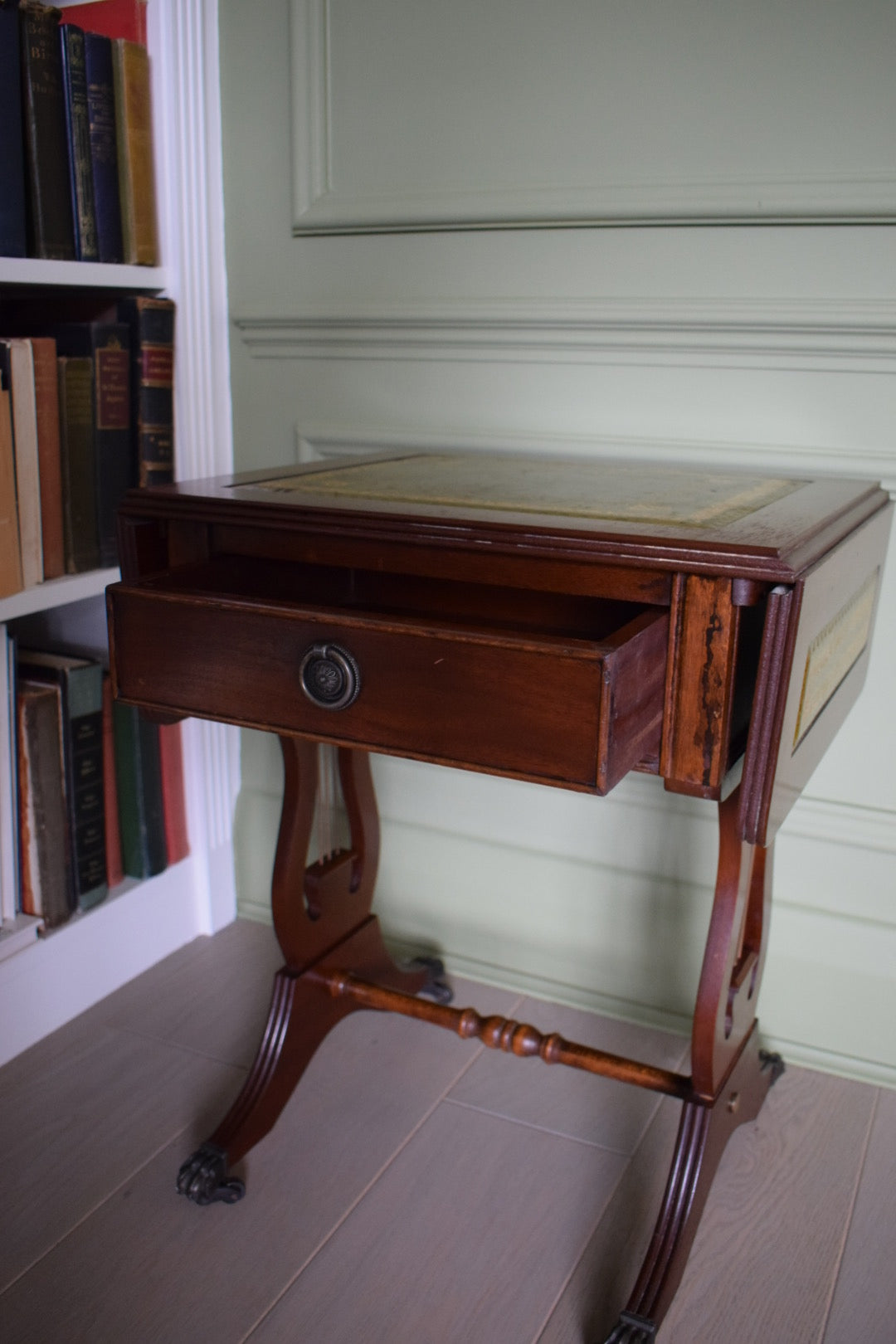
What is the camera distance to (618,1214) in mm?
1275

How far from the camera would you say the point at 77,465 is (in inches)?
59.1

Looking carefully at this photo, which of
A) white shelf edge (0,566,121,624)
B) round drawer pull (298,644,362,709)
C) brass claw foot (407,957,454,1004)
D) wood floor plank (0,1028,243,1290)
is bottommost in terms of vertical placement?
wood floor plank (0,1028,243,1290)

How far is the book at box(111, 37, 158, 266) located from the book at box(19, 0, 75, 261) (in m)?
0.10

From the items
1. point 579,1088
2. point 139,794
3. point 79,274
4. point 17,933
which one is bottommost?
point 579,1088

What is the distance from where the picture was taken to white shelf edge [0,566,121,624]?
4.67 feet

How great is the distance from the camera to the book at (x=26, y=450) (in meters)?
1.37

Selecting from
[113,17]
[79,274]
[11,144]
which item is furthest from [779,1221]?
[113,17]

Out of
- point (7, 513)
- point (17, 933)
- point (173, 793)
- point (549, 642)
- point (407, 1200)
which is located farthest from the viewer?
point (173, 793)

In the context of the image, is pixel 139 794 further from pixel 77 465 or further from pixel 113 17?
pixel 113 17

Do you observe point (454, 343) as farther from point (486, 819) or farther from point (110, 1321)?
point (110, 1321)

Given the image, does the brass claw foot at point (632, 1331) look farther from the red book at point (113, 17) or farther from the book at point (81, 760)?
the red book at point (113, 17)

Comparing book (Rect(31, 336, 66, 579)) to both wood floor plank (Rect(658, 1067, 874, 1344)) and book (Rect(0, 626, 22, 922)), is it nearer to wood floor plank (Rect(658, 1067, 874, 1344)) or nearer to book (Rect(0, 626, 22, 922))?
book (Rect(0, 626, 22, 922))

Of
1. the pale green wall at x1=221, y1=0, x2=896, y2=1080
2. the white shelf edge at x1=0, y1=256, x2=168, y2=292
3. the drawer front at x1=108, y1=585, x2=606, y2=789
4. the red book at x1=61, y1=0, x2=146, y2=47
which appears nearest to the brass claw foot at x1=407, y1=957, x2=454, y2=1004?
the pale green wall at x1=221, y1=0, x2=896, y2=1080

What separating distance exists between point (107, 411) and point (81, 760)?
0.49 meters
